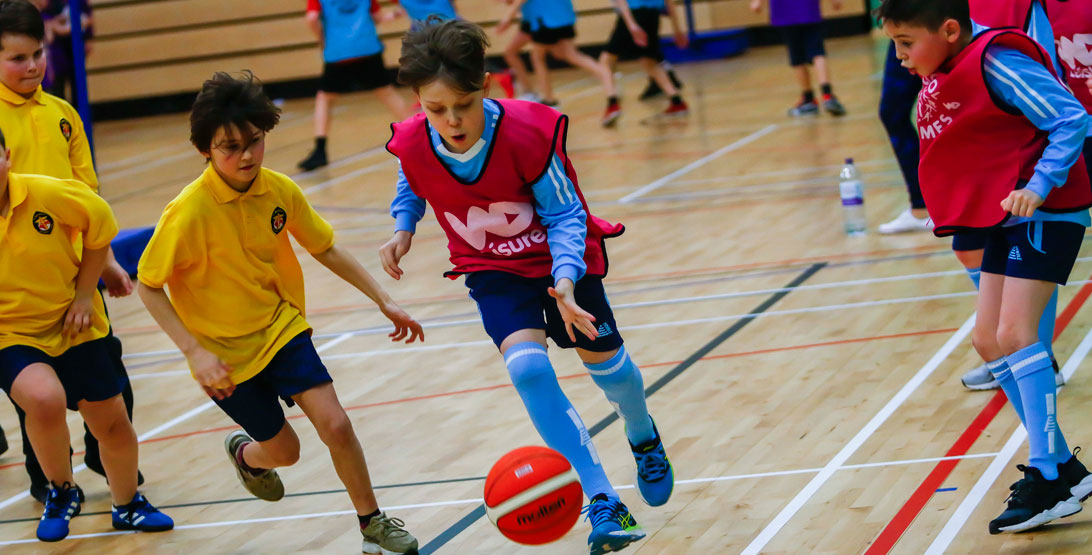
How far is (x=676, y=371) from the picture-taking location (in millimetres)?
5312

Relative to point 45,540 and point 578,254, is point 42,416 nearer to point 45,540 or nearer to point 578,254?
point 45,540

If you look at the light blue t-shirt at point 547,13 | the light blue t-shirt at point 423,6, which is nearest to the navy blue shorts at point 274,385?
the light blue t-shirt at point 423,6

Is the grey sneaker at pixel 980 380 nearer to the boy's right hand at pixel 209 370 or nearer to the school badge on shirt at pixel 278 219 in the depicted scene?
the school badge on shirt at pixel 278 219

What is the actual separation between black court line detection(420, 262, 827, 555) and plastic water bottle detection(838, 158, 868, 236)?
0.59 m

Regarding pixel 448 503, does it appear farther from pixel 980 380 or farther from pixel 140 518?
pixel 980 380

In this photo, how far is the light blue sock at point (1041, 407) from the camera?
11.2 feet

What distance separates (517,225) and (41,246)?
155 centimetres

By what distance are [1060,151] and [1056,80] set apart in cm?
20

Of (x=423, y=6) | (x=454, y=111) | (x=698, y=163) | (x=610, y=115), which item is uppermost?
(x=454, y=111)

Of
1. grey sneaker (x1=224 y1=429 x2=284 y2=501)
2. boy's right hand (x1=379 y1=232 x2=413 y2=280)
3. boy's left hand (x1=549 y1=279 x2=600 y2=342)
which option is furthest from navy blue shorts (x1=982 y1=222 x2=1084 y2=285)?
grey sneaker (x1=224 y1=429 x2=284 y2=501)

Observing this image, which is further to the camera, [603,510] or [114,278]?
[114,278]

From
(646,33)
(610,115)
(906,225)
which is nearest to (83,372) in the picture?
(906,225)

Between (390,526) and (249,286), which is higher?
(249,286)

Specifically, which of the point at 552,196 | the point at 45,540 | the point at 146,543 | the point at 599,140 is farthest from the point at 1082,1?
the point at 599,140
